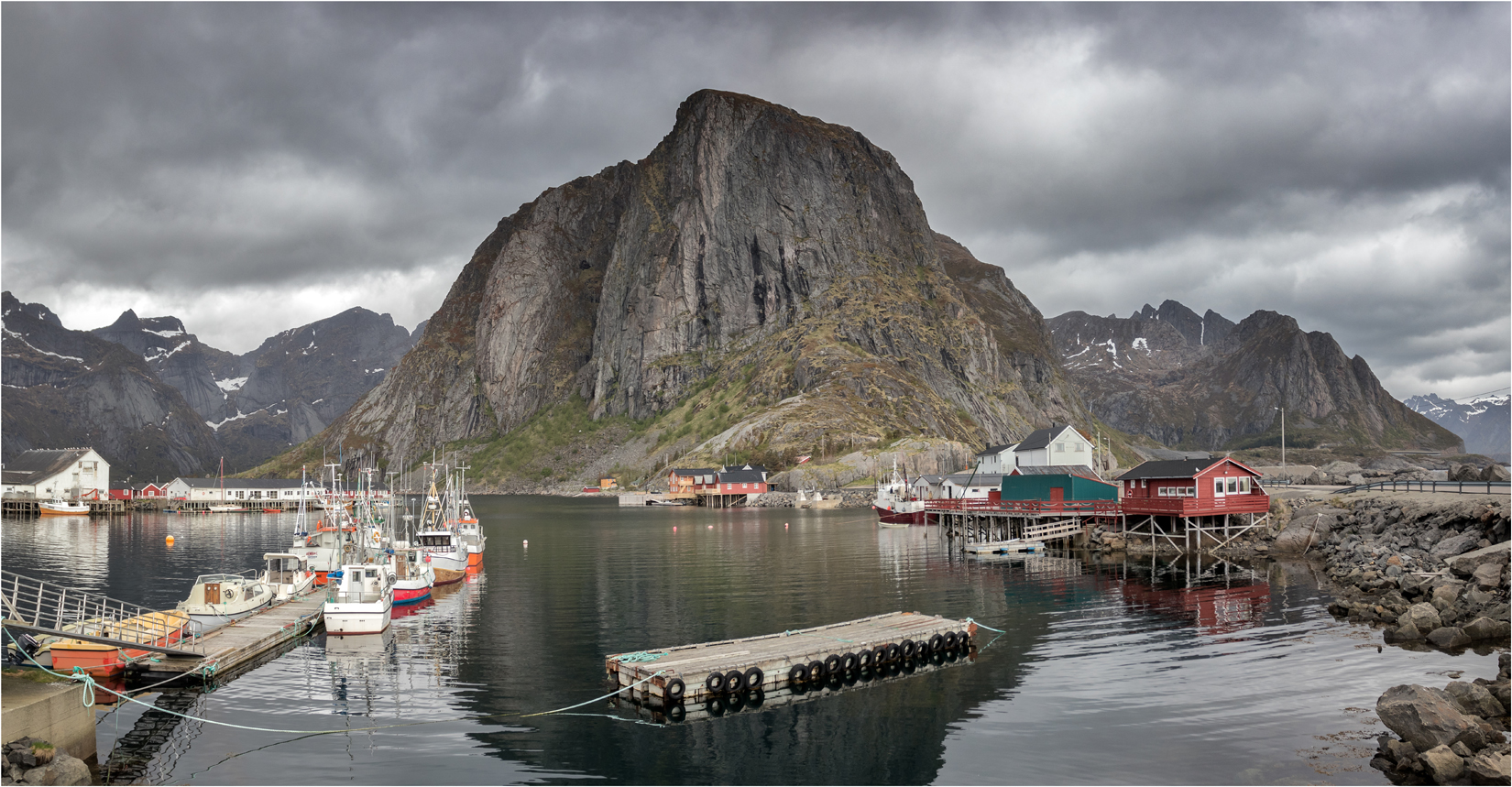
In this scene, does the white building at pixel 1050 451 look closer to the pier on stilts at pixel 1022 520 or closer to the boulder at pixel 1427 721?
the pier on stilts at pixel 1022 520

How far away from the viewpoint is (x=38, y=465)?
18788cm

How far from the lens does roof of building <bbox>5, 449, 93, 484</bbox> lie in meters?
181

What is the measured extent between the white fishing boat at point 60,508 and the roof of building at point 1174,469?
7211 inches

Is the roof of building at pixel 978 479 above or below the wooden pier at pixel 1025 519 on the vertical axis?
above

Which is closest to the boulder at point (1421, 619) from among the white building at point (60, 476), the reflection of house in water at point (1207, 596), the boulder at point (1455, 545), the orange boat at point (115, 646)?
the reflection of house in water at point (1207, 596)

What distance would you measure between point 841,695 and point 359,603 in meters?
27.0

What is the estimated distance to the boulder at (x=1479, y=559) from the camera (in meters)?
47.0

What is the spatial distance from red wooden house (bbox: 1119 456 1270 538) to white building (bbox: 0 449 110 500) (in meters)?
196

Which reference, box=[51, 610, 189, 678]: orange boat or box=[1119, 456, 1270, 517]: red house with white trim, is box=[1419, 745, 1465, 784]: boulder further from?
box=[1119, 456, 1270, 517]: red house with white trim

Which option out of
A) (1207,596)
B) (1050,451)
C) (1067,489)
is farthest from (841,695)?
(1050,451)

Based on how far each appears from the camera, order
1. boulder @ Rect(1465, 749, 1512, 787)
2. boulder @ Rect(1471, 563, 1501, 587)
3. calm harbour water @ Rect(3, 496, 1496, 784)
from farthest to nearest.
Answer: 1. boulder @ Rect(1471, 563, 1501, 587)
2. calm harbour water @ Rect(3, 496, 1496, 784)
3. boulder @ Rect(1465, 749, 1512, 787)

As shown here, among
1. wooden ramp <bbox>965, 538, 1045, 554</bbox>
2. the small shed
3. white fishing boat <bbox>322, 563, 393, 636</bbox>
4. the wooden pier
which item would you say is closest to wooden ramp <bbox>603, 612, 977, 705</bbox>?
white fishing boat <bbox>322, 563, 393, 636</bbox>

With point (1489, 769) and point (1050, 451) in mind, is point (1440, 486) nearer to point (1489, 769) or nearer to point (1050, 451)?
point (1050, 451)

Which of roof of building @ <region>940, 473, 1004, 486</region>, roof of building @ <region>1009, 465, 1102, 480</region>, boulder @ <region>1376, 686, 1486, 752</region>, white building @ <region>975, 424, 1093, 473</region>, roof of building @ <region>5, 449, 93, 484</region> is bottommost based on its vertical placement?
boulder @ <region>1376, 686, 1486, 752</region>
